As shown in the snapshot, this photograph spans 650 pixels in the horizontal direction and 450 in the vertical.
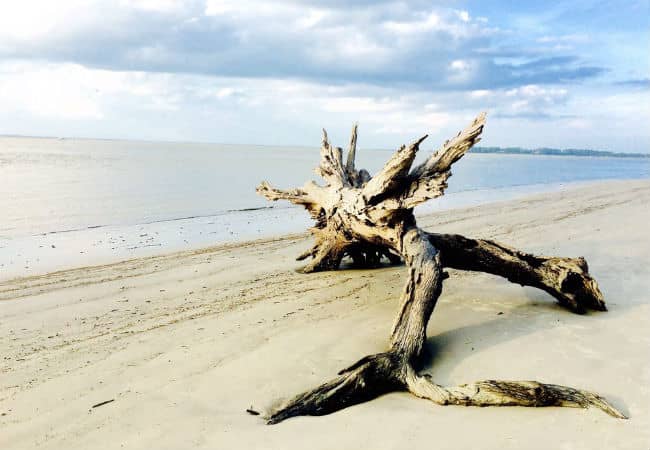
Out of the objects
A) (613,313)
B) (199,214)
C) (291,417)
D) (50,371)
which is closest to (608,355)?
(613,313)

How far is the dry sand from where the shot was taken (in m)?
3.68

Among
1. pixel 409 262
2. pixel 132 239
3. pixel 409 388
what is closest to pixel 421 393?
pixel 409 388

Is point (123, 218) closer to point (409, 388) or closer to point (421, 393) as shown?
point (409, 388)

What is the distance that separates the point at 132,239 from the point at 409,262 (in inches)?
346

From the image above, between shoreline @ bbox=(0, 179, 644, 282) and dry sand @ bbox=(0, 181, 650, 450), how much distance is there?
137 cm

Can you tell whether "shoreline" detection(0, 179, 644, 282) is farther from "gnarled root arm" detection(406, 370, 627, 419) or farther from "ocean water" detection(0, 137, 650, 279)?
"gnarled root arm" detection(406, 370, 627, 419)

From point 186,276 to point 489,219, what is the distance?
9.15 meters

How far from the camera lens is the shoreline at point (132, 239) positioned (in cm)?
1005

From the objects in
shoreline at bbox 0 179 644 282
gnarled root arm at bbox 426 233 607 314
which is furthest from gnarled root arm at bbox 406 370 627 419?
shoreline at bbox 0 179 644 282

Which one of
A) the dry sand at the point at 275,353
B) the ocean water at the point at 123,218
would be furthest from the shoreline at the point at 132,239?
the dry sand at the point at 275,353

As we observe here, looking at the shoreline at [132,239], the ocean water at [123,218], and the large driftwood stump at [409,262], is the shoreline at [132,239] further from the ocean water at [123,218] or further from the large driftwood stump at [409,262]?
the large driftwood stump at [409,262]

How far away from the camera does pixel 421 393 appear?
14.0 feet

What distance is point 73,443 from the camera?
366cm

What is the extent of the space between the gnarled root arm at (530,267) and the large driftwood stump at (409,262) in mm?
12
